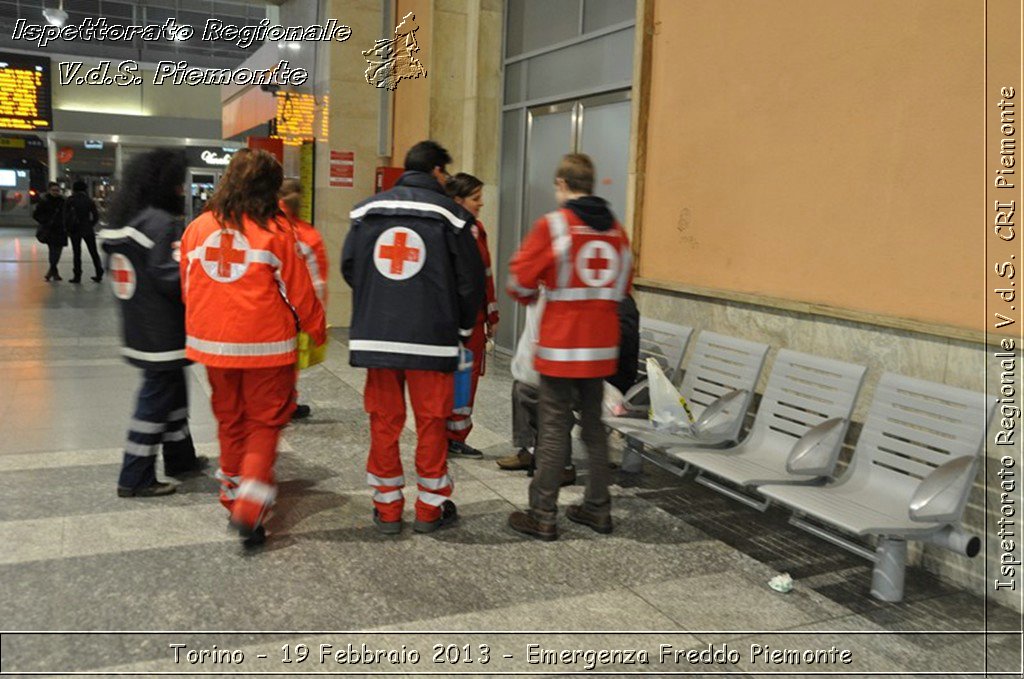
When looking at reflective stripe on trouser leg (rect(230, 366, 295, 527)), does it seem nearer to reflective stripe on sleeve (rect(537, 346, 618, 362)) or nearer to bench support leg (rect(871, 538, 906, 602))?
reflective stripe on sleeve (rect(537, 346, 618, 362))

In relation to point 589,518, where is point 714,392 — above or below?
above

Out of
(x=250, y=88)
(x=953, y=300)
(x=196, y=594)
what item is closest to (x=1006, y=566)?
(x=953, y=300)

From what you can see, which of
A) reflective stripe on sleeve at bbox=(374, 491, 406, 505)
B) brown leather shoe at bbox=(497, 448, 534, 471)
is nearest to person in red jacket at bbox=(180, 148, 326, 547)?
reflective stripe on sleeve at bbox=(374, 491, 406, 505)

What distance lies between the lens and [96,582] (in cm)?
362

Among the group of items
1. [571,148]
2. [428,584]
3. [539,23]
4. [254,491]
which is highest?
[539,23]

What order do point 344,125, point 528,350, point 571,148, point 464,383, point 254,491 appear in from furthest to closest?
point 344,125 < point 571,148 < point 464,383 < point 528,350 < point 254,491

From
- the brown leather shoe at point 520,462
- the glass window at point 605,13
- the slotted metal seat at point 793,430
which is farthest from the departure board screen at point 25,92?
the slotted metal seat at point 793,430

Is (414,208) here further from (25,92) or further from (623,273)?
(25,92)

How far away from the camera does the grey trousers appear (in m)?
4.26

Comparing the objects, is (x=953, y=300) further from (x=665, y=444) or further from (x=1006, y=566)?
(x=665, y=444)

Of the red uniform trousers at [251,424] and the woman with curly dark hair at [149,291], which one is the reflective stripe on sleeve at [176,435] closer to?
the woman with curly dark hair at [149,291]

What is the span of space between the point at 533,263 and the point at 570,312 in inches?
11.9

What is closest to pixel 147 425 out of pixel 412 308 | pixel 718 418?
pixel 412 308

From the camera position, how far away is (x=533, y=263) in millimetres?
4070
